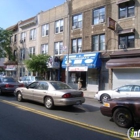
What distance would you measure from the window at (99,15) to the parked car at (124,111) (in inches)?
592

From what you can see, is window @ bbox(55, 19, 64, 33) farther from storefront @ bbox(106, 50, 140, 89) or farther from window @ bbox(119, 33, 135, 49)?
storefront @ bbox(106, 50, 140, 89)

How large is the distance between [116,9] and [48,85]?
42.5 feet

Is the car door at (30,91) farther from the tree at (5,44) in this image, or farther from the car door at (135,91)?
the tree at (5,44)

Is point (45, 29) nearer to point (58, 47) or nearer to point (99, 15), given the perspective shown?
point (58, 47)

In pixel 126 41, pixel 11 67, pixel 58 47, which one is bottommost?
pixel 11 67

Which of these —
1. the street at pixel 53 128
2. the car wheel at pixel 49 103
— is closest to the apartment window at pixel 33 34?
the car wheel at pixel 49 103

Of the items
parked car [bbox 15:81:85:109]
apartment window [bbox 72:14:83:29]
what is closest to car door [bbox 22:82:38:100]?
parked car [bbox 15:81:85:109]

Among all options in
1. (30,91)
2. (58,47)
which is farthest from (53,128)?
(58,47)

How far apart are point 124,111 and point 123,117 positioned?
216 mm

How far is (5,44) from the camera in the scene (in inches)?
1321

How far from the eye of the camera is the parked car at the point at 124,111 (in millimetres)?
6109

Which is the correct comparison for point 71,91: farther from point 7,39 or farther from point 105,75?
point 7,39

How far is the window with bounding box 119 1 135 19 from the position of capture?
1792 centimetres

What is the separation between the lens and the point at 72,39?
901 inches
